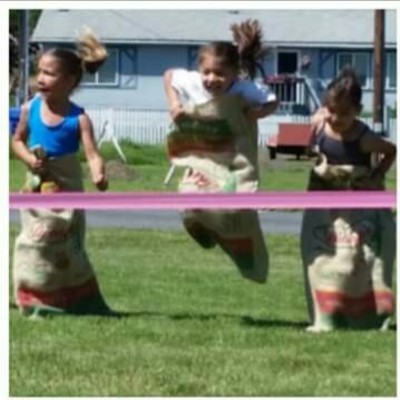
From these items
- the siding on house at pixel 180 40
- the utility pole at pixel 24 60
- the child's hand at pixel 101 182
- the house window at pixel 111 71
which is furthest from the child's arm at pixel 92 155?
the house window at pixel 111 71

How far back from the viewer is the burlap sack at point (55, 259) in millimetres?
9656

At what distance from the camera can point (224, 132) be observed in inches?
380

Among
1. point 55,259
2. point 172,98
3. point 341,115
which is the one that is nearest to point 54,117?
point 172,98

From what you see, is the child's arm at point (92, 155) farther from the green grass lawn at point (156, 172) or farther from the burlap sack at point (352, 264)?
the green grass lawn at point (156, 172)

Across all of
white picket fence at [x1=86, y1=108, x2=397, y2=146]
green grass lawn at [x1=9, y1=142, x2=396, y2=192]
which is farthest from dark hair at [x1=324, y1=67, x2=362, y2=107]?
white picket fence at [x1=86, y1=108, x2=397, y2=146]

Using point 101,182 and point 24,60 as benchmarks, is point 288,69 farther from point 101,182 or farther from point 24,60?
point 101,182

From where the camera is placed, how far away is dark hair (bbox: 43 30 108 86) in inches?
380

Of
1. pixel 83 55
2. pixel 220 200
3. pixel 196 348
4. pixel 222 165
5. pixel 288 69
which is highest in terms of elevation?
pixel 288 69

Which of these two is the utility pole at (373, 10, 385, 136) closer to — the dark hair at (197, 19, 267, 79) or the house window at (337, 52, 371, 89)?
the house window at (337, 52, 371, 89)

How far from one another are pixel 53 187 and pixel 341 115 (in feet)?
5.44

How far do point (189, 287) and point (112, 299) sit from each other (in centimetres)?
87
